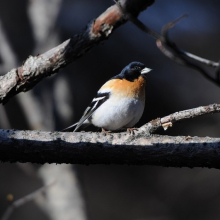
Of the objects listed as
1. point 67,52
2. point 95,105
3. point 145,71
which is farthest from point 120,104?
point 67,52

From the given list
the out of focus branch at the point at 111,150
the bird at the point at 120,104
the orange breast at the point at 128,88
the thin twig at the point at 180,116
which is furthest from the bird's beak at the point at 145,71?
the out of focus branch at the point at 111,150

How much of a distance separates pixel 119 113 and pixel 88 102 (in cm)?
445

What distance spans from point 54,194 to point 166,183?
3.68 m

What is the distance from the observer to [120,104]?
4762 mm

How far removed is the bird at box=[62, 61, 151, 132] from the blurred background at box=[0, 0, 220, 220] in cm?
125

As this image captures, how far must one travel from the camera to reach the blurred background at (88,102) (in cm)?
607

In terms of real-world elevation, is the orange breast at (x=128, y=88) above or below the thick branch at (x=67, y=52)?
above

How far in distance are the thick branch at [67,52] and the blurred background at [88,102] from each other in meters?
2.73

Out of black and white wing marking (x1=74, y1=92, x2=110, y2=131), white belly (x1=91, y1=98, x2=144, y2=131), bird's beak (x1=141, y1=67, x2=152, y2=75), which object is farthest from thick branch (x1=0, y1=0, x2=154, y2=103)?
bird's beak (x1=141, y1=67, x2=152, y2=75)

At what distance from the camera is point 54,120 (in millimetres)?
6137

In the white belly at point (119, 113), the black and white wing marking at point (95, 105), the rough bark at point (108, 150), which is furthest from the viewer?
A: the black and white wing marking at point (95, 105)

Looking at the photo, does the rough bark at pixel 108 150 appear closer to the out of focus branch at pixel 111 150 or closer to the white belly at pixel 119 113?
the out of focus branch at pixel 111 150

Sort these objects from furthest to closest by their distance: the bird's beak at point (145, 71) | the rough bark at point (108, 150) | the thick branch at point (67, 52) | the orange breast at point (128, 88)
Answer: the bird's beak at point (145, 71) → the orange breast at point (128, 88) → the rough bark at point (108, 150) → the thick branch at point (67, 52)

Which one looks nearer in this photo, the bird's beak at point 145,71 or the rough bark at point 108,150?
the rough bark at point 108,150
